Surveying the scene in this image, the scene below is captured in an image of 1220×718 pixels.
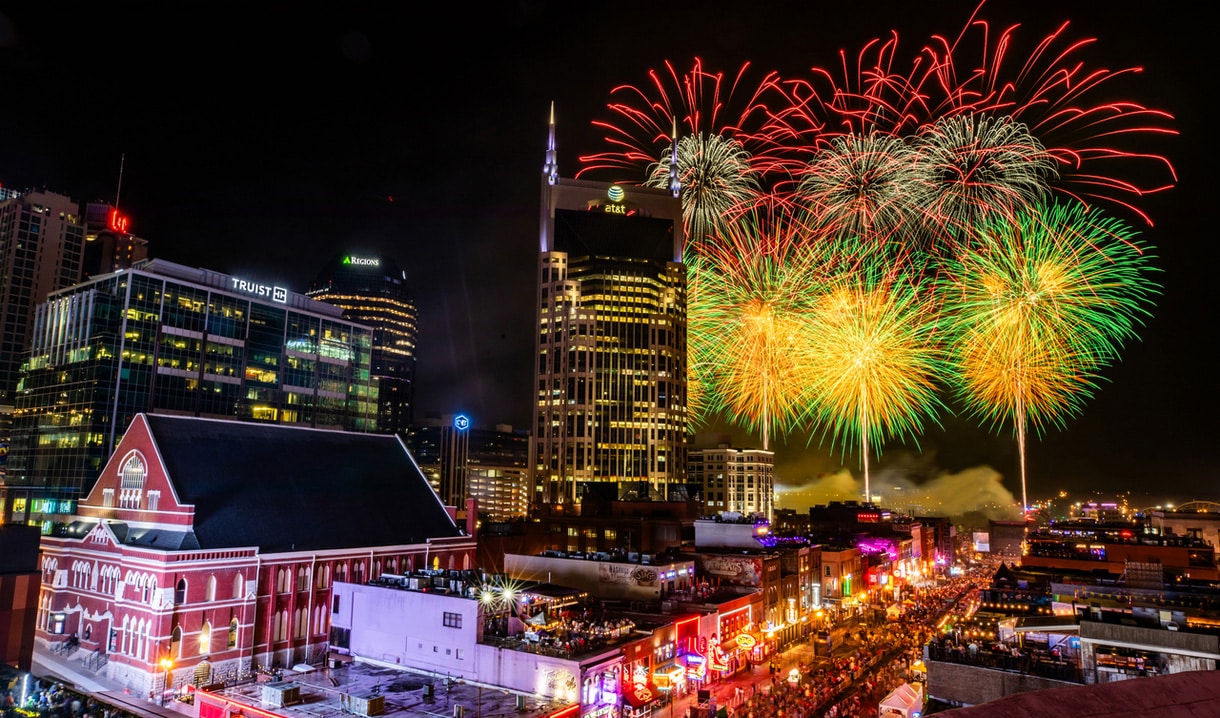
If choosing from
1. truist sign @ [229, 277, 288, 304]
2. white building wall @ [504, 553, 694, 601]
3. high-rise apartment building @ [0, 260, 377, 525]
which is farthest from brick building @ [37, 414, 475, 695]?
truist sign @ [229, 277, 288, 304]

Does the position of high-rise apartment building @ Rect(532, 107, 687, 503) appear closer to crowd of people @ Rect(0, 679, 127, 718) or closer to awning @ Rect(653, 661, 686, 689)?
awning @ Rect(653, 661, 686, 689)

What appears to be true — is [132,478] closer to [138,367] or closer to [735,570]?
[138,367]

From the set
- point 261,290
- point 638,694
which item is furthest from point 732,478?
point 638,694

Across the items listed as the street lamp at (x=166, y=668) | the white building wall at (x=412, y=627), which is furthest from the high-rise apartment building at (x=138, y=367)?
the white building wall at (x=412, y=627)

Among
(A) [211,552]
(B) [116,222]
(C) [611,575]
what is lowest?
(C) [611,575]

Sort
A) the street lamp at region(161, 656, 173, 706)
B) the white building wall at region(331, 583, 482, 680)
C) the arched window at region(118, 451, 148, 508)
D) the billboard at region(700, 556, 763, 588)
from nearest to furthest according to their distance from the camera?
the white building wall at region(331, 583, 482, 680) < the street lamp at region(161, 656, 173, 706) < the arched window at region(118, 451, 148, 508) < the billboard at region(700, 556, 763, 588)

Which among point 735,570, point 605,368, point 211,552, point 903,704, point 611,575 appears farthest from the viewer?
point 605,368

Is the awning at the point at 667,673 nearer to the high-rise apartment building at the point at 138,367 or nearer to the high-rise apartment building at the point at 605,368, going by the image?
the high-rise apartment building at the point at 138,367
